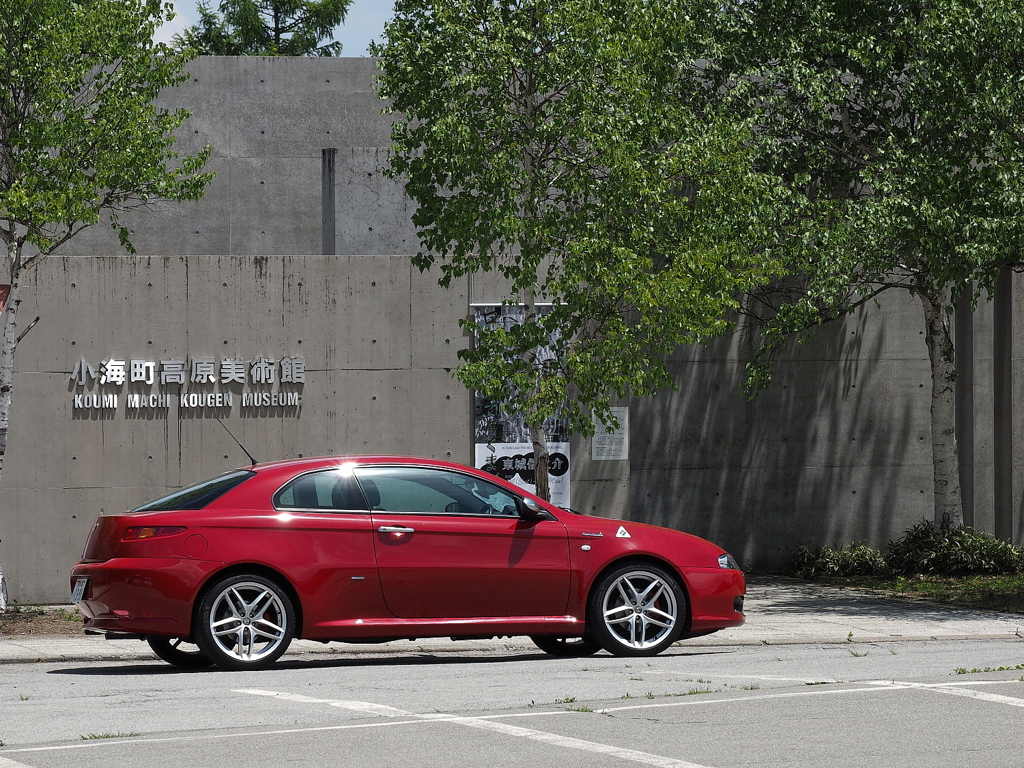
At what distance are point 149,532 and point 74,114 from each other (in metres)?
5.71

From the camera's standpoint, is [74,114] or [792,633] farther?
[74,114]

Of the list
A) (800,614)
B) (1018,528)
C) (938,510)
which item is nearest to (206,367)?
(800,614)

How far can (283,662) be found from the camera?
34.0 ft

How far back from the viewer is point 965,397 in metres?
19.5

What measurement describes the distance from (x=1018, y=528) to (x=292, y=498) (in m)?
12.6

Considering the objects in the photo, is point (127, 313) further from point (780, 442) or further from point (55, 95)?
point (780, 442)

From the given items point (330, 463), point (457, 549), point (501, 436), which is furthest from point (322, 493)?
point (501, 436)

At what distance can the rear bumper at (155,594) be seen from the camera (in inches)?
368

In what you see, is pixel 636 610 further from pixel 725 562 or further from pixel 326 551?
pixel 326 551

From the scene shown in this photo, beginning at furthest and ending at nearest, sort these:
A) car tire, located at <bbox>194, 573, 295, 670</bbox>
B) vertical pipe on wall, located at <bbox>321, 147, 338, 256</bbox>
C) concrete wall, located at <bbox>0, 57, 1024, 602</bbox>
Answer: vertical pipe on wall, located at <bbox>321, 147, 338, 256</bbox> < concrete wall, located at <bbox>0, 57, 1024, 602</bbox> < car tire, located at <bbox>194, 573, 295, 670</bbox>

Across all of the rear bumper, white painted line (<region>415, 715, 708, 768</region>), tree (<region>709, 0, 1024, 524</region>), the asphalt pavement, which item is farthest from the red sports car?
tree (<region>709, 0, 1024, 524</region>)

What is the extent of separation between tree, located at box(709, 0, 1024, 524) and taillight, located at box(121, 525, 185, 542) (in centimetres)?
847

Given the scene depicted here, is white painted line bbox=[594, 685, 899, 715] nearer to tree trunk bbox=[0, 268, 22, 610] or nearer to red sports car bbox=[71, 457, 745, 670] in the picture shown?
red sports car bbox=[71, 457, 745, 670]

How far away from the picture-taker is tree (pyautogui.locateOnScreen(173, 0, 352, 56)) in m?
46.5
